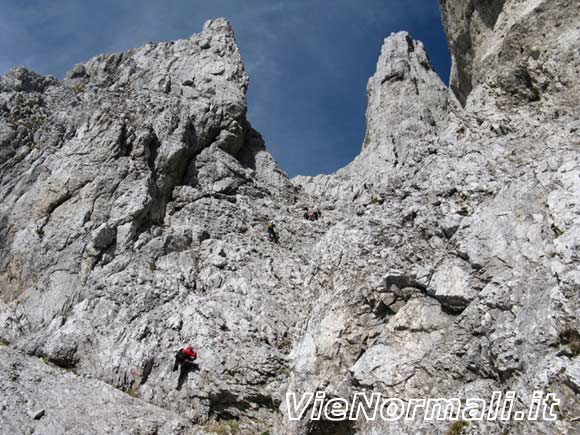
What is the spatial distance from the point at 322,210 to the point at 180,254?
1254 cm

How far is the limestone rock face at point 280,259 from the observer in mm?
18922

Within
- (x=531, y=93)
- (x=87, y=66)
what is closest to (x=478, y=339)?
(x=531, y=93)

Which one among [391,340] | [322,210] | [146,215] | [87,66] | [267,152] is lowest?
[391,340]

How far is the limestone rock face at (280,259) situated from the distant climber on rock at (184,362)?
45 cm

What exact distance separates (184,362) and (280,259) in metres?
9.21

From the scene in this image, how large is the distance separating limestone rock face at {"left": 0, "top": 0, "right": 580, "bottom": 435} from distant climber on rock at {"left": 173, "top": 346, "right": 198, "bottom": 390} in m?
0.45

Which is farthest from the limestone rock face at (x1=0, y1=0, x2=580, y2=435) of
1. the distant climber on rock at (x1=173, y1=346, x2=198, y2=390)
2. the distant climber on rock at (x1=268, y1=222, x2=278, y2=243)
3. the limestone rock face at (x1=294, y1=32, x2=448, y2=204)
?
the limestone rock face at (x1=294, y1=32, x2=448, y2=204)

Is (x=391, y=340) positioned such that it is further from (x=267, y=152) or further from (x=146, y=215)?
(x=267, y=152)

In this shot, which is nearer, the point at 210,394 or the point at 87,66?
the point at 210,394

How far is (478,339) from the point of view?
18688 millimetres

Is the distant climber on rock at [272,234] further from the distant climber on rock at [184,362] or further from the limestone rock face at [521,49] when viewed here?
the limestone rock face at [521,49]

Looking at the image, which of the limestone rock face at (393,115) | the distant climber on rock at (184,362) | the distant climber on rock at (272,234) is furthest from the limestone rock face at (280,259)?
the limestone rock face at (393,115)

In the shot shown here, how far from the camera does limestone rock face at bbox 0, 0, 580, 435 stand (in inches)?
745

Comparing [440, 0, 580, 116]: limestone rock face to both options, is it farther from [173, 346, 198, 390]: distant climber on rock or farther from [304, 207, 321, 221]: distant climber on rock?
[173, 346, 198, 390]: distant climber on rock
